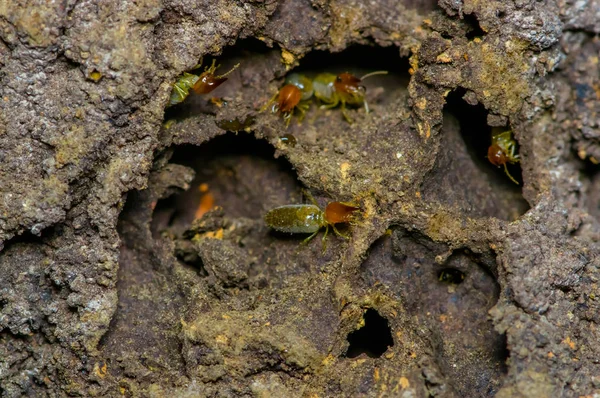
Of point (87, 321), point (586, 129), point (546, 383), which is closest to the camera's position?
point (546, 383)

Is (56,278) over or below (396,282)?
below

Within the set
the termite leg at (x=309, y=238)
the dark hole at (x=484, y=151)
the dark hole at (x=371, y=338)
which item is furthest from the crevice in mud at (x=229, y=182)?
the dark hole at (x=484, y=151)

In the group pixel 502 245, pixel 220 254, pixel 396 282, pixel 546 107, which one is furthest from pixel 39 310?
pixel 546 107

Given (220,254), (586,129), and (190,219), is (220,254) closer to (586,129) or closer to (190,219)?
(190,219)

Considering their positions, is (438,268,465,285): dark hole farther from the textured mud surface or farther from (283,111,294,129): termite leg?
(283,111,294,129): termite leg

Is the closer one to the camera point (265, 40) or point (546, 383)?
point (546, 383)

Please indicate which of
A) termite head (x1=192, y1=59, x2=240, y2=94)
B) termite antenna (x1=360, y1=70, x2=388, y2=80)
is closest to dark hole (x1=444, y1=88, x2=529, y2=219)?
termite antenna (x1=360, y1=70, x2=388, y2=80)

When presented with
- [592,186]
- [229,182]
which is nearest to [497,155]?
[592,186]
